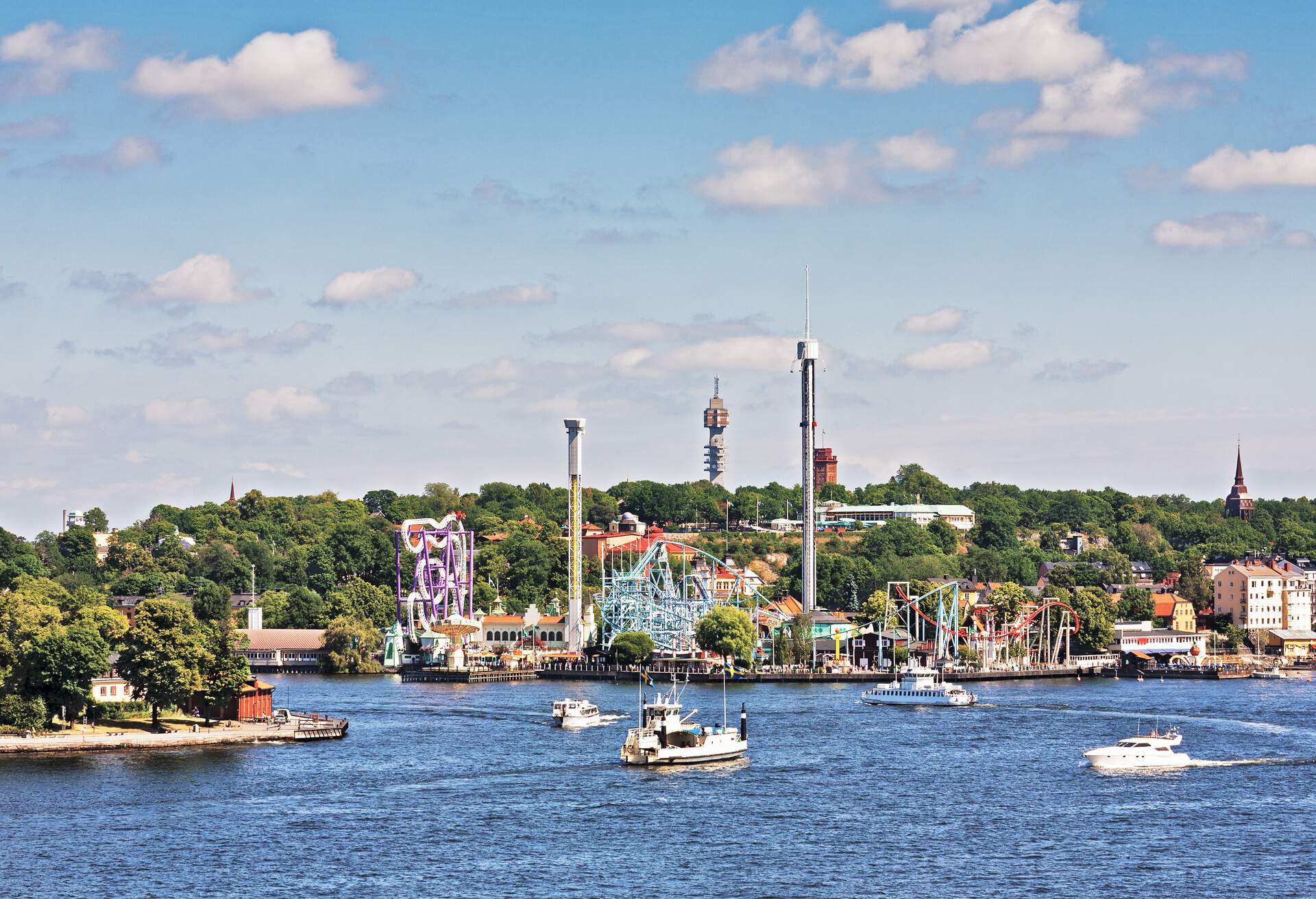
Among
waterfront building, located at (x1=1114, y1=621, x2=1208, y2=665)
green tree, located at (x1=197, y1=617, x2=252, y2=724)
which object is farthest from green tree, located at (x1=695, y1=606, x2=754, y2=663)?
green tree, located at (x1=197, y1=617, x2=252, y2=724)

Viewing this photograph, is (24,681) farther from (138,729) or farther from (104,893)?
(104,893)

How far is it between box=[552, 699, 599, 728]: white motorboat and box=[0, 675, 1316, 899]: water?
1.19 meters

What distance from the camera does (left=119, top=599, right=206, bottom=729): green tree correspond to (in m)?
93.3

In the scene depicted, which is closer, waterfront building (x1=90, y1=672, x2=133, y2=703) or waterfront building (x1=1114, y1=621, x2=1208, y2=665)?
waterfront building (x1=90, y1=672, x2=133, y2=703)

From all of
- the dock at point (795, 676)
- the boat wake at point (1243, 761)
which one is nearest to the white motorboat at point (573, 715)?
the boat wake at point (1243, 761)

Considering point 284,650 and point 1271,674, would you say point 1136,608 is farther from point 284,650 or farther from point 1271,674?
point 284,650

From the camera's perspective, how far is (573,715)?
108 meters

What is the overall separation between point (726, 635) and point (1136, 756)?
7058 centimetres

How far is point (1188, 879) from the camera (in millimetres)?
61625

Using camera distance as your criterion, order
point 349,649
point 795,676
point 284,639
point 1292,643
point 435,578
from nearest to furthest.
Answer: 1. point 795,676
2. point 349,649
3. point 284,639
4. point 1292,643
5. point 435,578

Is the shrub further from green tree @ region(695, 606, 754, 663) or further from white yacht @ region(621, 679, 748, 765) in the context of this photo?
green tree @ region(695, 606, 754, 663)

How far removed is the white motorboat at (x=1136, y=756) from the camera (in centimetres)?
8719

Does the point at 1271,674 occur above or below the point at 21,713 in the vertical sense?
below

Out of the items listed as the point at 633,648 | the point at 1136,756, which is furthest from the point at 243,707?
the point at 633,648
